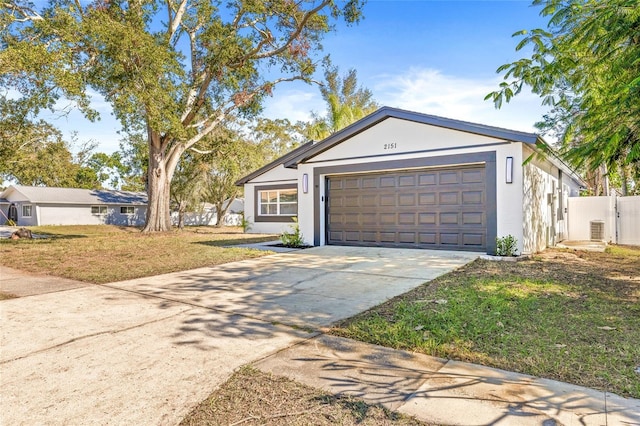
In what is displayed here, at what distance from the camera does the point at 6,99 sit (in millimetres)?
15336

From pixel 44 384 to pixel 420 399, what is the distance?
2699mm

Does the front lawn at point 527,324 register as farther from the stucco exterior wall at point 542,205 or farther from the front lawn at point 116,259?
the front lawn at point 116,259

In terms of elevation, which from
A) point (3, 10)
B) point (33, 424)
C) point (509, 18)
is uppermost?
point (3, 10)

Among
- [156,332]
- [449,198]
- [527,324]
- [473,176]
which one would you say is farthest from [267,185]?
[527,324]

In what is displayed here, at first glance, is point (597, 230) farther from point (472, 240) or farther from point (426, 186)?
point (426, 186)

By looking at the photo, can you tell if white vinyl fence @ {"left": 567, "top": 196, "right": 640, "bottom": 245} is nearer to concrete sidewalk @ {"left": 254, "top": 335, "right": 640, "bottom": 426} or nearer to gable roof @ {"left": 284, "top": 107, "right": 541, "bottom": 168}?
gable roof @ {"left": 284, "top": 107, "right": 541, "bottom": 168}

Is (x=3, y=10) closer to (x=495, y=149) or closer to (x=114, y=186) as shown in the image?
(x=495, y=149)

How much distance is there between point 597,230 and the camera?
13477 mm

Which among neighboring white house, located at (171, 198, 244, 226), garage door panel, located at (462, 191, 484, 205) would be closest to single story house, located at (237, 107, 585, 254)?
garage door panel, located at (462, 191, 484, 205)

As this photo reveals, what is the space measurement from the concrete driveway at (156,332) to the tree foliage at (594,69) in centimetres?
305

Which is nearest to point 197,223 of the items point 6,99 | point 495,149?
point 6,99

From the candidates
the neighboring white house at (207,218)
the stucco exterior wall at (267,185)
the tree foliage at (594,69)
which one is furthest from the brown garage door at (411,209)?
the neighboring white house at (207,218)

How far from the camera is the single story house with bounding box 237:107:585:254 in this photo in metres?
8.81

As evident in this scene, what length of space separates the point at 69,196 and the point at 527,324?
119 ft
